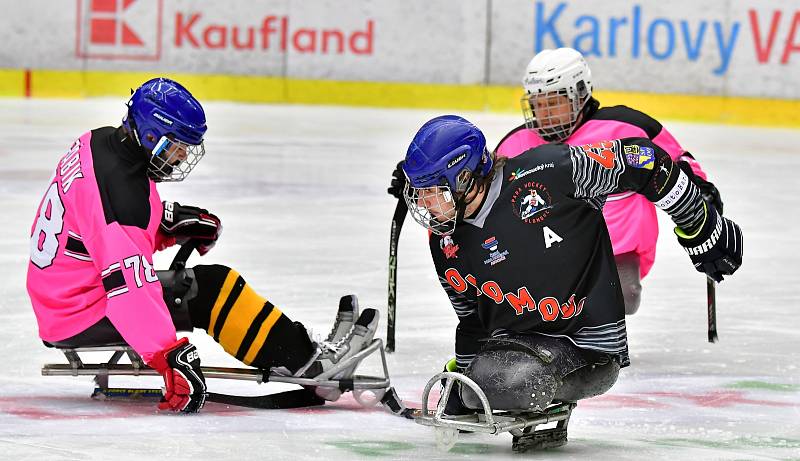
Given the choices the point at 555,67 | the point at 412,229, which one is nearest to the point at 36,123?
the point at 412,229

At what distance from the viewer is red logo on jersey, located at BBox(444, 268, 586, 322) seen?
130 inches

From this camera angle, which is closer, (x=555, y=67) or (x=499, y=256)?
(x=499, y=256)

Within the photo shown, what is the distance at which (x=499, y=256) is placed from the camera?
10.7ft

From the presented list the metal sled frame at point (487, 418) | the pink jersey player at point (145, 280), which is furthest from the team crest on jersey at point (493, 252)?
the pink jersey player at point (145, 280)

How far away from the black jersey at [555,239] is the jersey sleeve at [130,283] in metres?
0.73

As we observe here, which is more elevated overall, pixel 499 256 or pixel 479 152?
pixel 479 152

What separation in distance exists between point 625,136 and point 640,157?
1.48 metres

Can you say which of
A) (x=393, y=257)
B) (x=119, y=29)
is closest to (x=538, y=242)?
(x=393, y=257)

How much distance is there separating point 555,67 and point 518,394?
1843 mm

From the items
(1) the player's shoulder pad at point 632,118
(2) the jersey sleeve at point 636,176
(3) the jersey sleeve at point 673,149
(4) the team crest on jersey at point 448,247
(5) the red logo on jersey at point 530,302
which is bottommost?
(5) the red logo on jersey at point 530,302

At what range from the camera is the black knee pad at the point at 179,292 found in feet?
12.4

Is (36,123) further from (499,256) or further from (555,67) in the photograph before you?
(499,256)

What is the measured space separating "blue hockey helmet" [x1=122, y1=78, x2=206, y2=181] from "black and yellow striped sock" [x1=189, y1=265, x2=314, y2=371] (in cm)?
33

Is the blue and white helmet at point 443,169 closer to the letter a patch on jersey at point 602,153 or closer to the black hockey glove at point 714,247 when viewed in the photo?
the letter a patch on jersey at point 602,153
